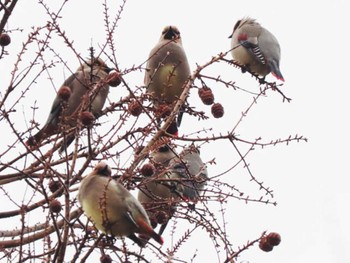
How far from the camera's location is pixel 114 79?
346 cm

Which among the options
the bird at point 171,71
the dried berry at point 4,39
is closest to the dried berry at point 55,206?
the dried berry at point 4,39

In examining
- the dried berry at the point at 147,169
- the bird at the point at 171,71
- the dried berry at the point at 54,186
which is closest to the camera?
the dried berry at the point at 147,169

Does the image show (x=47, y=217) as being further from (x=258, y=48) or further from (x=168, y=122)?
(x=258, y=48)

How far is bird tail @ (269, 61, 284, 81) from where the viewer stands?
5112 mm

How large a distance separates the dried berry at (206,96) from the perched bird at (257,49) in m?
1.31

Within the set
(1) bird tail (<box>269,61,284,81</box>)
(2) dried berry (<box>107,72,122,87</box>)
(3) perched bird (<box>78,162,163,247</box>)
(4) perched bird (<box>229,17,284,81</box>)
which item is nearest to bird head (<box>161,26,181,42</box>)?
(4) perched bird (<box>229,17,284,81</box>)

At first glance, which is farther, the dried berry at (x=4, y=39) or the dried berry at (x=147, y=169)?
the dried berry at (x=4, y=39)

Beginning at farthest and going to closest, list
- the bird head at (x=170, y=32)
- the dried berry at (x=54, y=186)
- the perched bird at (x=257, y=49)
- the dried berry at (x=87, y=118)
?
the bird head at (x=170, y=32) → the perched bird at (x=257, y=49) → the dried berry at (x=54, y=186) → the dried berry at (x=87, y=118)

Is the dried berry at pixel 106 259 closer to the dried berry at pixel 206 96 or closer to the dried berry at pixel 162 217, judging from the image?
the dried berry at pixel 162 217

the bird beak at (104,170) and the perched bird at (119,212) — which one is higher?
the bird beak at (104,170)

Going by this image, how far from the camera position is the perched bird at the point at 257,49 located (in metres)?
5.26

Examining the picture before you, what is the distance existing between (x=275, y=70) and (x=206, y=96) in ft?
5.06

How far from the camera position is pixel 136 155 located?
127 inches

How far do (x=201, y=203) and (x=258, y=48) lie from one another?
88.4 inches
